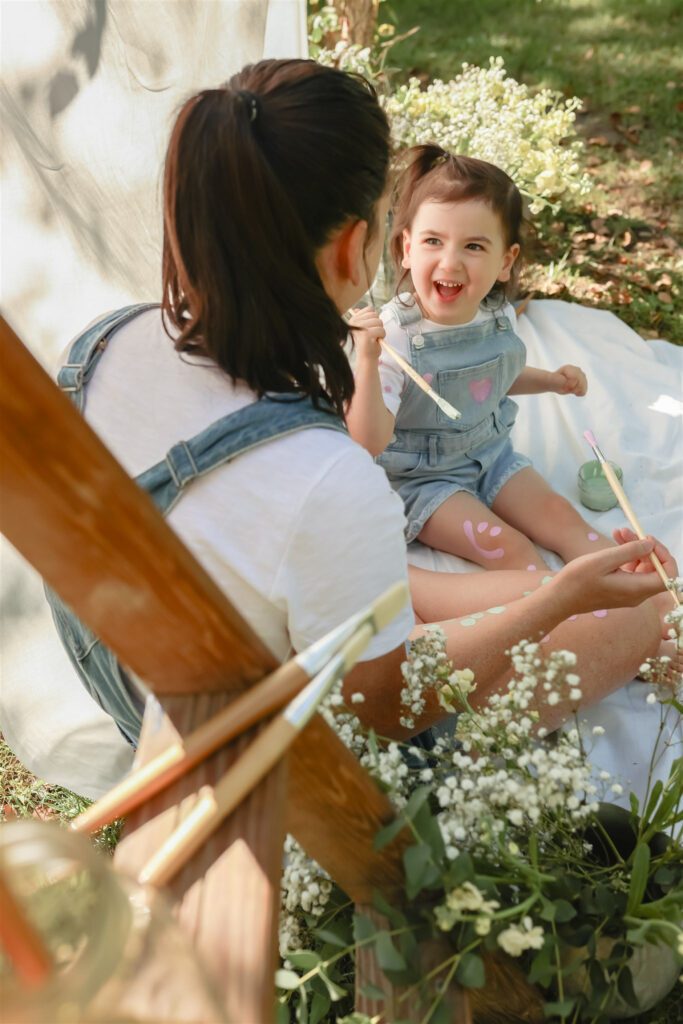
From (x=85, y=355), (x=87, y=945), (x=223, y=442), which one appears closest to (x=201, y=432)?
(x=223, y=442)

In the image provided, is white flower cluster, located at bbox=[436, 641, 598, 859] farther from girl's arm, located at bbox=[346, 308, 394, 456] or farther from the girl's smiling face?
the girl's smiling face

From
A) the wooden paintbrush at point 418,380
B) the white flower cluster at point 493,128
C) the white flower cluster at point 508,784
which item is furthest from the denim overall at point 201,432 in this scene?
the white flower cluster at point 493,128

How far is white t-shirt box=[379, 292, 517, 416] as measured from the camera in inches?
81.6

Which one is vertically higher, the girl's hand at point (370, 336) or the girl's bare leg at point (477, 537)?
the girl's hand at point (370, 336)

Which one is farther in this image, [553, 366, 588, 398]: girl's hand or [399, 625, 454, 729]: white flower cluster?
[553, 366, 588, 398]: girl's hand

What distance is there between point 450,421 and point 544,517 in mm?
344

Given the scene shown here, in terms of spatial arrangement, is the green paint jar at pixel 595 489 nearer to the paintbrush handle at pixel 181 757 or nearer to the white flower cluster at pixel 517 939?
the white flower cluster at pixel 517 939

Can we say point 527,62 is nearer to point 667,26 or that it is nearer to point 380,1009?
point 667,26

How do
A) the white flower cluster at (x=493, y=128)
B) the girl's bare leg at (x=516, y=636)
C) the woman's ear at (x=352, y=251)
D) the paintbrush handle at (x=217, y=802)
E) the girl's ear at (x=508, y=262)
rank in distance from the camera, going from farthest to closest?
the white flower cluster at (x=493, y=128)
the girl's ear at (x=508, y=262)
the girl's bare leg at (x=516, y=636)
the woman's ear at (x=352, y=251)
the paintbrush handle at (x=217, y=802)

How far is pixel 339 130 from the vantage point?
3.68 ft

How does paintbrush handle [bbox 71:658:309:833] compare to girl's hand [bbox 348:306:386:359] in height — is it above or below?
above

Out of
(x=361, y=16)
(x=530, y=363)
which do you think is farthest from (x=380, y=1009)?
(x=361, y=16)

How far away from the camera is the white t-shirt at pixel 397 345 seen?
2072 mm

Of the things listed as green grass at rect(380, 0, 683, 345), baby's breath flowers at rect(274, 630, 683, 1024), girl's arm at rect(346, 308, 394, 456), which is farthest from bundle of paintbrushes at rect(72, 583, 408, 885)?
green grass at rect(380, 0, 683, 345)
